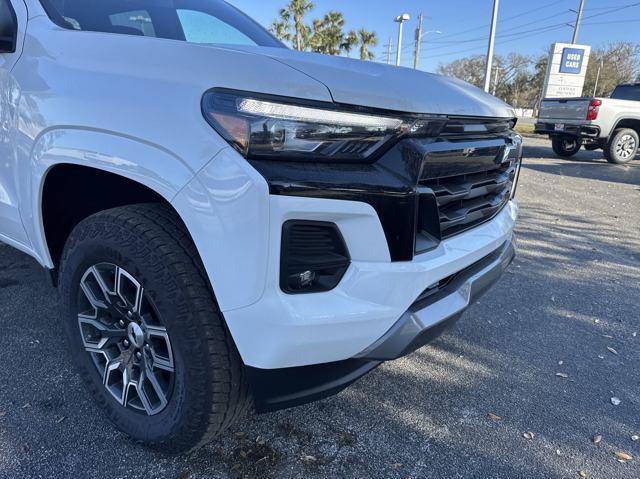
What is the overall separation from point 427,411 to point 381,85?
4.97ft

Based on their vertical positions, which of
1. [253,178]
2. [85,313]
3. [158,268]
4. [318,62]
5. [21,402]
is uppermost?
[318,62]

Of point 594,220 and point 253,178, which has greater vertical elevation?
point 253,178

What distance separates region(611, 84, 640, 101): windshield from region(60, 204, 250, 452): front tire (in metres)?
13.8

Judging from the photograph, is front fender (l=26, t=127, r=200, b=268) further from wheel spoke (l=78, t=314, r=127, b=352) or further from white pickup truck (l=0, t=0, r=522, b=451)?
wheel spoke (l=78, t=314, r=127, b=352)

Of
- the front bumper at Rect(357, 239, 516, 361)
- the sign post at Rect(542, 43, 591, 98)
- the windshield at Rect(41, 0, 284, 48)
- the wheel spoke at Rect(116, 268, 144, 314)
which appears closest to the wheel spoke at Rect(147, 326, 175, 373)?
the wheel spoke at Rect(116, 268, 144, 314)

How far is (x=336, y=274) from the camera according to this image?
1457 millimetres

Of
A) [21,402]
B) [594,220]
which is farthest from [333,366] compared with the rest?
[594,220]

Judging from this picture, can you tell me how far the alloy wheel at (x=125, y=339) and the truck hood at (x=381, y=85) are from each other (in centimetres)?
95

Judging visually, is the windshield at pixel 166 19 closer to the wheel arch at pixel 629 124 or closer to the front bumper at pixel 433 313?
the front bumper at pixel 433 313

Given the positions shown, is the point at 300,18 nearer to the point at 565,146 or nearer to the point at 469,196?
the point at 565,146

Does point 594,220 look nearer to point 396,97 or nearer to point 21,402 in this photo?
point 396,97

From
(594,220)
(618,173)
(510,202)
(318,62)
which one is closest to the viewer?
(318,62)

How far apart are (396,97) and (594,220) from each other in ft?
18.6

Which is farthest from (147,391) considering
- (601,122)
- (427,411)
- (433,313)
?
(601,122)
